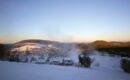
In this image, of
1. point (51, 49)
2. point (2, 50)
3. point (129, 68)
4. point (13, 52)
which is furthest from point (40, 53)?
point (129, 68)

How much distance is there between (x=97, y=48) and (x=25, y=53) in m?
8.87

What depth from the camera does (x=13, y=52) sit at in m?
10.7

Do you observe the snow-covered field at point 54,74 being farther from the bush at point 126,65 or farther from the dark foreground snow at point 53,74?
the bush at point 126,65

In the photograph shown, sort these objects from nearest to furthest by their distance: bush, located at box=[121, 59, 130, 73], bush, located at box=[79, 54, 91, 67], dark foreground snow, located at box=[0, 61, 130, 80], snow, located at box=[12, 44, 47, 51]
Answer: dark foreground snow, located at box=[0, 61, 130, 80], bush, located at box=[121, 59, 130, 73], bush, located at box=[79, 54, 91, 67], snow, located at box=[12, 44, 47, 51]

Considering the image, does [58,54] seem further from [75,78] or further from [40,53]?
[75,78]

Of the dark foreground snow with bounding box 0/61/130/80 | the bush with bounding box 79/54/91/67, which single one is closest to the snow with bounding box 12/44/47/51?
the bush with bounding box 79/54/91/67

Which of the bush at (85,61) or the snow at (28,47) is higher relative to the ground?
the snow at (28,47)

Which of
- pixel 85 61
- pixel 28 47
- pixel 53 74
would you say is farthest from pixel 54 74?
pixel 28 47

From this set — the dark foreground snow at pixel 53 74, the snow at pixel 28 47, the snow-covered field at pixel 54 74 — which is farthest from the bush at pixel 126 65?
the snow at pixel 28 47

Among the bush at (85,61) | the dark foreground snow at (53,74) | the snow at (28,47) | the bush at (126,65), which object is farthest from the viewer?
the snow at (28,47)

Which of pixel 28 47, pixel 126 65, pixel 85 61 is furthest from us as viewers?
pixel 28 47

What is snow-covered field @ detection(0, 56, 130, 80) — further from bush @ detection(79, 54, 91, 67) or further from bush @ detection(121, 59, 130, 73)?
bush @ detection(79, 54, 91, 67)

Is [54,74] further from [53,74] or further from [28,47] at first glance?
[28,47]

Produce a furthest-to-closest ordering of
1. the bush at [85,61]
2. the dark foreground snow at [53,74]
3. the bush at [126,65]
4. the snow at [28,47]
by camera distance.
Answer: the snow at [28,47]
the bush at [85,61]
the bush at [126,65]
the dark foreground snow at [53,74]
